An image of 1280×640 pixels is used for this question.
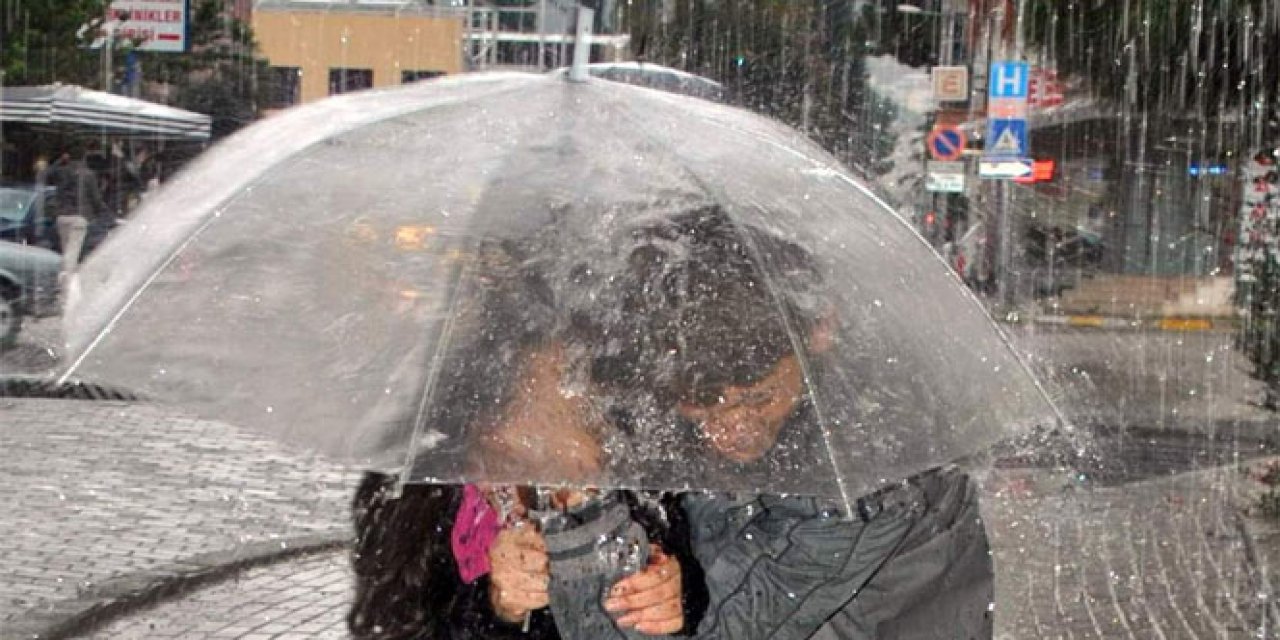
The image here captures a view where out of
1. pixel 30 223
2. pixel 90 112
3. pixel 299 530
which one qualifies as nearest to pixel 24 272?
pixel 30 223

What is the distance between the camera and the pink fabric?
2924 millimetres

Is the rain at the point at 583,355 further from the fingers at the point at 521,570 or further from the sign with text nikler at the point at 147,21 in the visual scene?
the sign with text nikler at the point at 147,21

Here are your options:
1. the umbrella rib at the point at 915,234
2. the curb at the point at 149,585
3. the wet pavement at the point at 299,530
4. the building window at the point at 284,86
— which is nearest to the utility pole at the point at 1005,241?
the wet pavement at the point at 299,530

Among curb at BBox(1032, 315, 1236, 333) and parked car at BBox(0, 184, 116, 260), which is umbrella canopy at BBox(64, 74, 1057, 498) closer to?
parked car at BBox(0, 184, 116, 260)

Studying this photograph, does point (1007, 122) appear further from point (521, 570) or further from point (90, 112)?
point (521, 570)

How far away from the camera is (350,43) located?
22.3 meters

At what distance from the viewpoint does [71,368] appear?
2.82 m

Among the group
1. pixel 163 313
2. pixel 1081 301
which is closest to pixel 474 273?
pixel 163 313

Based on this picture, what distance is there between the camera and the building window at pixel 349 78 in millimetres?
22672

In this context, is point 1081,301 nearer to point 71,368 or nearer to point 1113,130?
point 1113,130

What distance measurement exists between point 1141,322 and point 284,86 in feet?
A: 38.6

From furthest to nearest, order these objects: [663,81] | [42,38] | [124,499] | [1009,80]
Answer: [42,38] < [1009,80] < [124,499] < [663,81]

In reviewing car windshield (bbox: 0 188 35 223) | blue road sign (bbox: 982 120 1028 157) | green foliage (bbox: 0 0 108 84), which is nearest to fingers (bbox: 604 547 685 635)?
blue road sign (bbox: 982 120 1028 157)

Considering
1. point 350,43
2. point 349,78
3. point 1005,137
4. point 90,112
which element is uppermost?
point 350,43
